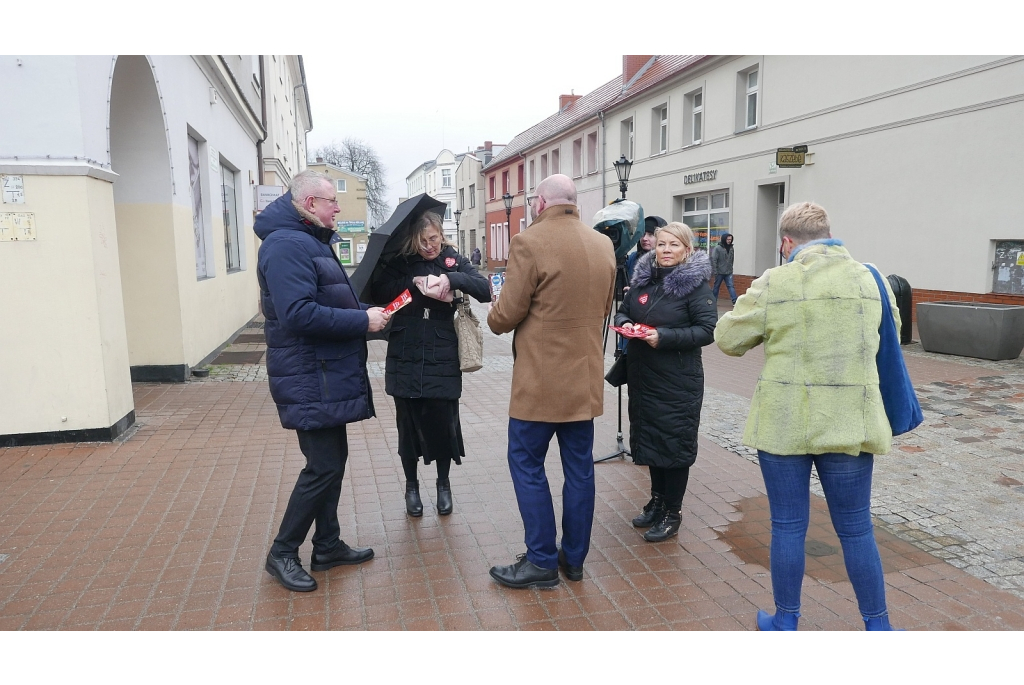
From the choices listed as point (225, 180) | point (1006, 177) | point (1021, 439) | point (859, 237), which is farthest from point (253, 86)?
point (1021, 439)

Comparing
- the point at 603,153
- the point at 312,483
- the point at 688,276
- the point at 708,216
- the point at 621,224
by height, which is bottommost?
the point at 312,483

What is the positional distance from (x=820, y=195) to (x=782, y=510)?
1514 centimetres

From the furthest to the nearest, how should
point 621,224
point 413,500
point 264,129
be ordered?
point 264,129 < point 621,224 < point 413,500

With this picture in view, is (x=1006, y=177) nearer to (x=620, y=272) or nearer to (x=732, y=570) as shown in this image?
(x=620, y=272)

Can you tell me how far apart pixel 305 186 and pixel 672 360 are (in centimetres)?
216

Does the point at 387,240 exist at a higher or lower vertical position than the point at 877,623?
higher

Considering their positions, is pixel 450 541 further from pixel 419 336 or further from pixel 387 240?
pixel 387 240

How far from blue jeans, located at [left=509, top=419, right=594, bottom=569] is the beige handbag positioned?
2.20ft

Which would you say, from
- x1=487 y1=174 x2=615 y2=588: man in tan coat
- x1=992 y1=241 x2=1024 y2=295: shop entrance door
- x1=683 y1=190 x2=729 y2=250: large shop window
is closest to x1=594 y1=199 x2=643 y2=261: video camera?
x1=487 y1=174 x2=615 y2=588: man in tan coat

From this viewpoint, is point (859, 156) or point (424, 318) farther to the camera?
point (859, 156)

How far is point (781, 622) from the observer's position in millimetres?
2979

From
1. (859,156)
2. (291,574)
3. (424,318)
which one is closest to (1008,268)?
(859,156)

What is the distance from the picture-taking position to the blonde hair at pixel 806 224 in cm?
281

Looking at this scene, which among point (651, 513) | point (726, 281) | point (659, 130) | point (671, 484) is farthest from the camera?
point (659, 130)
